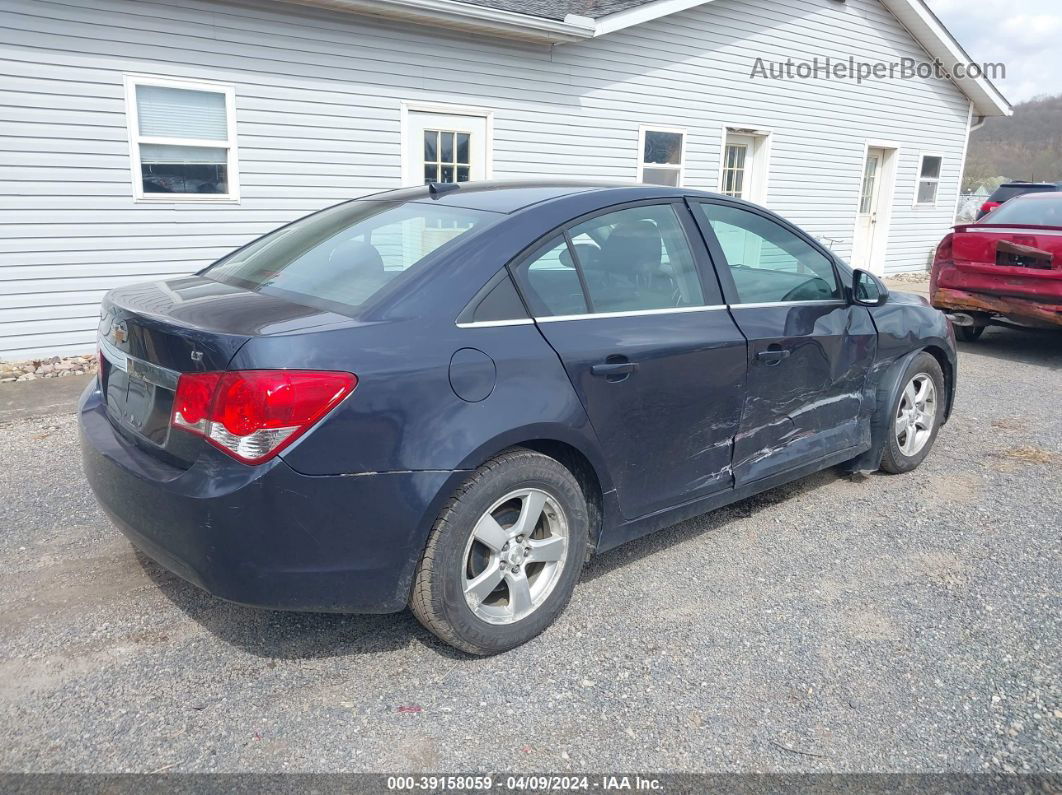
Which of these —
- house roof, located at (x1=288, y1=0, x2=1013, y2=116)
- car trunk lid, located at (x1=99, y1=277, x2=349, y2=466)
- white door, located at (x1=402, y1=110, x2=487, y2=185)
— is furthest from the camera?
white door, located at (x1=402, y1=110, x2=487, y2=185)

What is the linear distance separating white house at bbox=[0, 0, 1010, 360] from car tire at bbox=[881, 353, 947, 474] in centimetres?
584

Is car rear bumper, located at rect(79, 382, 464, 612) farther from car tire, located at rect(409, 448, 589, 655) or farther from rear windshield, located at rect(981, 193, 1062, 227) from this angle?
rear windshield, located at rect(981, 193, 1062, 227)

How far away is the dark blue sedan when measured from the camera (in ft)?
7.96

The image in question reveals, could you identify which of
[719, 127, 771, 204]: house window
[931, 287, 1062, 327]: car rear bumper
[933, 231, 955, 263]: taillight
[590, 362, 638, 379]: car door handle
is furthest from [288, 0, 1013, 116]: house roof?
[590, 362, 638, 379]: car door handle

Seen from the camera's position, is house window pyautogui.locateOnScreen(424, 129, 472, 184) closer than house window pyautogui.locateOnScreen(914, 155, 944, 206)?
Yes

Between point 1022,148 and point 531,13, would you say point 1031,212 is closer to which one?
point 531,13

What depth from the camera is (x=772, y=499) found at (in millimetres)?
4391

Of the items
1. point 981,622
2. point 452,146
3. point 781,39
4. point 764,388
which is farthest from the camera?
point 781,39

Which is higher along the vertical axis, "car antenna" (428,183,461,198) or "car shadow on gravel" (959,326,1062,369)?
"car antenna" (428,183,461,198)

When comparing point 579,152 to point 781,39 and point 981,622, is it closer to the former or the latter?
point 781,39

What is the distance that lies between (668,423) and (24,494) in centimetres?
332

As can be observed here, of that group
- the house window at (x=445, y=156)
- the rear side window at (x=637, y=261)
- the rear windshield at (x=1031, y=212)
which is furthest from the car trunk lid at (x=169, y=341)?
the rear windshield at (x=1031, y=212)

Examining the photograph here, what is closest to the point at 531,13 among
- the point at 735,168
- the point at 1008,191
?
the point at 735,168

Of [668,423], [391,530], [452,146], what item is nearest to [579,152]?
[452,146]
